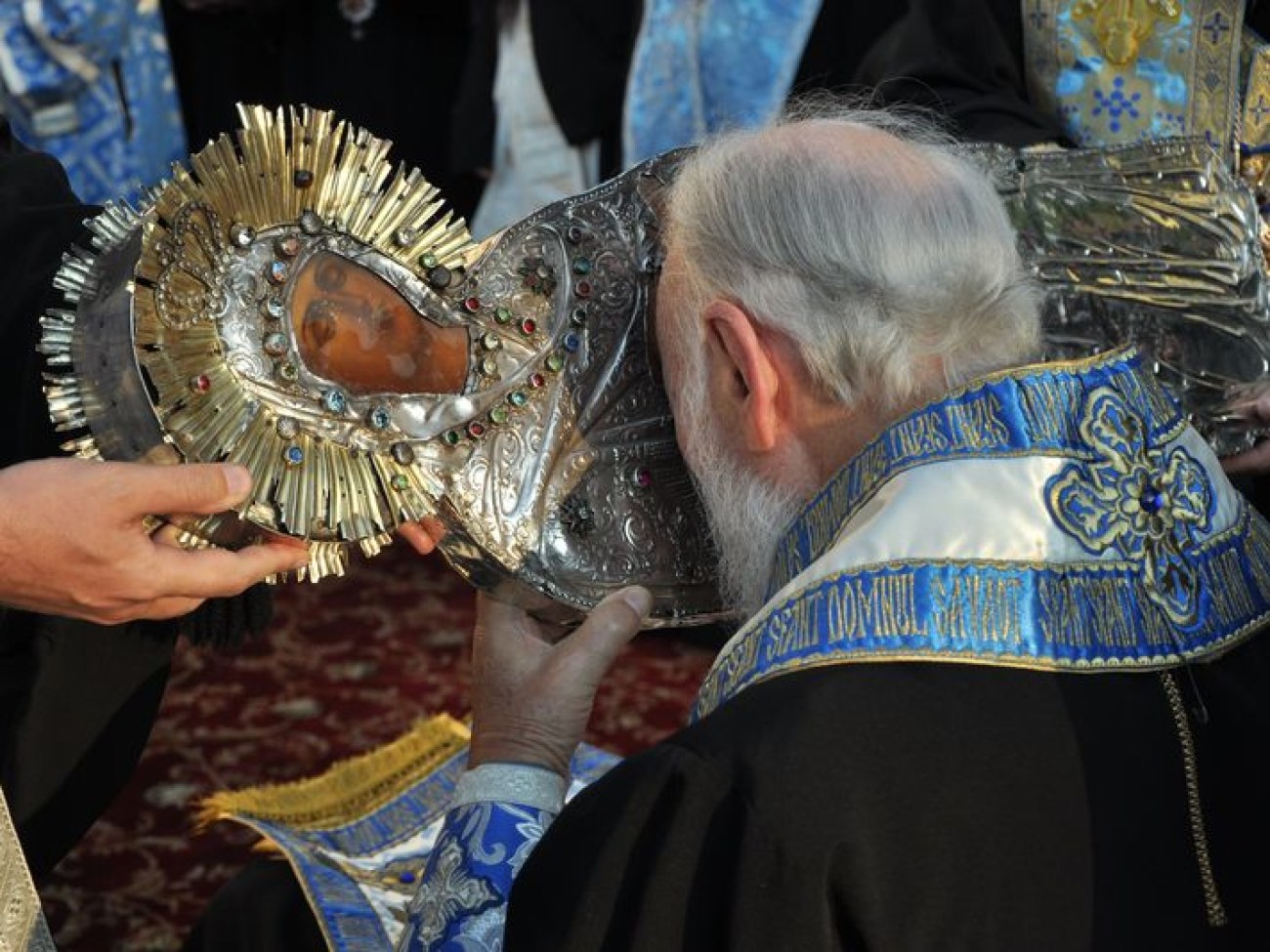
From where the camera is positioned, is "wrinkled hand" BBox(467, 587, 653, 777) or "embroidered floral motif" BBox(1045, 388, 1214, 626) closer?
"embroidered floral motif" BBox(1045, 388, 1214, 626)

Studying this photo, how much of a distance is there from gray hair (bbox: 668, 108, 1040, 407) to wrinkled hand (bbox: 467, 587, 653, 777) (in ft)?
1.12

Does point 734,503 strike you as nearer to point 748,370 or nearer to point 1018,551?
point 748,370

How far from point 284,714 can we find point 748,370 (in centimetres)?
261

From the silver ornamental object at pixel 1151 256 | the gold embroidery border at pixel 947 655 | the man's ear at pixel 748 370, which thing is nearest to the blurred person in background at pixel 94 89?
the silver ornamental object at pixel 1151 256

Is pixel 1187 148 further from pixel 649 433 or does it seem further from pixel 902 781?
pixel 902 781

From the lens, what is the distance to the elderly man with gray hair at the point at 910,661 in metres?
1.28

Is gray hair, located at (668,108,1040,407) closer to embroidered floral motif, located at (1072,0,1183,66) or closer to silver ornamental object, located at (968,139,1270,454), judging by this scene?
silver ornamental object, located at (968,139,1270,454)

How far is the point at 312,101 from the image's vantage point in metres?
5.31

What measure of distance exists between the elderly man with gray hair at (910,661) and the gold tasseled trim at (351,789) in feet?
2.38

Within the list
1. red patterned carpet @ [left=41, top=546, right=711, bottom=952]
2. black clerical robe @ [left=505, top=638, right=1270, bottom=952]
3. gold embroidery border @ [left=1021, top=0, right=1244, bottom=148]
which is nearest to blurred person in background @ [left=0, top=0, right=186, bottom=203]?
red patterned carpet @ [left=41, top=546, right=711, bottom=952]

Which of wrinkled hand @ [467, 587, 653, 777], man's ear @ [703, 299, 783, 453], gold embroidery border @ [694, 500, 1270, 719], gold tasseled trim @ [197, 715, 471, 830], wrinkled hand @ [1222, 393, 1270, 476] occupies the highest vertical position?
man's ear @ [703, 299, 783, 453]

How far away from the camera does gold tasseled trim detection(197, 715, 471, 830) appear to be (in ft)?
7.59

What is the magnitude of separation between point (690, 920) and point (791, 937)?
82mm

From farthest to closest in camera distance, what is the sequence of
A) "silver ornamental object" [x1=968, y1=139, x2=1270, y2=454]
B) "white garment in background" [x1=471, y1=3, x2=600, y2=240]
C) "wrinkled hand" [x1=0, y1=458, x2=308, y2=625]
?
"white garment in background" [x1=471, y1=3, x2=600, y2=240] < "silver ornamental object" [x1=968, y1=139, x2=1270, y2=454] < "wrinkled hand" [x1=0, y1=458, x2=308, y2=625]
